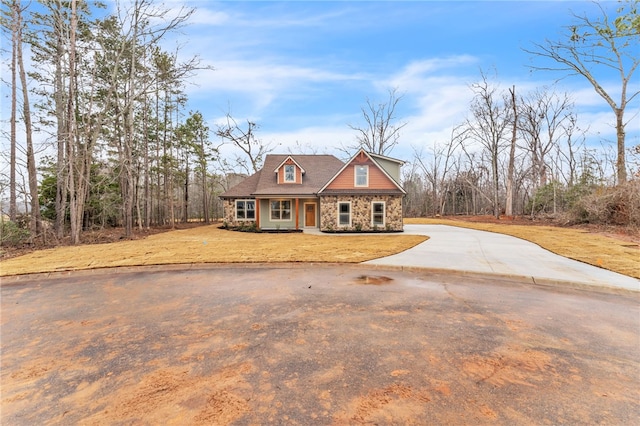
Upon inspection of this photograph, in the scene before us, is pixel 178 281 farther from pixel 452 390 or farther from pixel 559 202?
pixel 559 202

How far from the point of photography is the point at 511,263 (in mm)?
7953

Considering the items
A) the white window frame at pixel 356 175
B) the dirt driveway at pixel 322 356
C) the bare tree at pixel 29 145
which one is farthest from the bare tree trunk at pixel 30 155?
the white window frame at pixel 356 175

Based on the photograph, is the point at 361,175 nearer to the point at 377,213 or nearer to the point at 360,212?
the point at 360,212

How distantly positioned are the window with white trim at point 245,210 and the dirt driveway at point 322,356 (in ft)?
51.0

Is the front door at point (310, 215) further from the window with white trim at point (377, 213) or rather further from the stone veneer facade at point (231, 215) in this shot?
the window with white trim at point (377, 213)

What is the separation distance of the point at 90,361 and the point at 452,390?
370 centimetres

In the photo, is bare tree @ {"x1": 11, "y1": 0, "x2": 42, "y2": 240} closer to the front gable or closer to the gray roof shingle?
Result: the gray roof shingle

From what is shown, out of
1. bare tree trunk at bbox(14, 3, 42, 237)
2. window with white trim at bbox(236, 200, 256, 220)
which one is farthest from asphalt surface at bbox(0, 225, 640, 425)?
window with white trim at bbox(236, 200, 256, 220)

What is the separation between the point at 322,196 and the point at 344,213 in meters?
1.77

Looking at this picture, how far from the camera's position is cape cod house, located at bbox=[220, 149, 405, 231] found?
1797 centimetres

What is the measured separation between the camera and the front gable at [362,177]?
18.2m

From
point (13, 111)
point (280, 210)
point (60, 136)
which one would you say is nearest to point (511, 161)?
point (280, 210)

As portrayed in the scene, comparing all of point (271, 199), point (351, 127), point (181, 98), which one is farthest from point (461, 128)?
point (181, 98)

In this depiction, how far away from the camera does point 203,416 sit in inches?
85.9
